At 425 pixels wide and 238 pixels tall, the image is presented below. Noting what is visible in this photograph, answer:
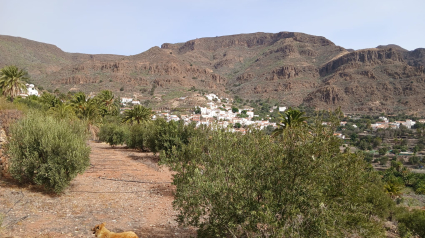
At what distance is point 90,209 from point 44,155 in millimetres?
2696

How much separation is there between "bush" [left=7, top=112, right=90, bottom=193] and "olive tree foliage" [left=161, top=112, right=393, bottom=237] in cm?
580

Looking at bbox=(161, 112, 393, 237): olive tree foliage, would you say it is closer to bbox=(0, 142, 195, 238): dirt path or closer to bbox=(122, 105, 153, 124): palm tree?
bbox=(0, 142, 195, 238): dirt path

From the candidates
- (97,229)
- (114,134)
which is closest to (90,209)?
(97,229)

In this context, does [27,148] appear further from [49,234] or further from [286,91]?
[286,91]

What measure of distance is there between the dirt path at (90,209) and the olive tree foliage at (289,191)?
11.9ft

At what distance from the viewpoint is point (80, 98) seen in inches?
1247

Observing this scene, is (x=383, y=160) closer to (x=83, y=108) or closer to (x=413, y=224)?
(x=413, y=224)

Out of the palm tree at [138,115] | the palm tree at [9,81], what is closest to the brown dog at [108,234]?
the palm tree at [138,115]

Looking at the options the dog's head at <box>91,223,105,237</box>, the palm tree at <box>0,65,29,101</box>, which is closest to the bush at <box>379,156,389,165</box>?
the dog's head at <box>91,223,105,237</box>

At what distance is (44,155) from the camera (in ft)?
31.6

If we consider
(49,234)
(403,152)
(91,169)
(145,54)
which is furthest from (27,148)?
(145,54)

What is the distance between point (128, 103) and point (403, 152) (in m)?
81.4

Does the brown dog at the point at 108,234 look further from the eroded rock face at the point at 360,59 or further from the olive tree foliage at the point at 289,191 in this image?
the eroded rock face at the point at 360,59

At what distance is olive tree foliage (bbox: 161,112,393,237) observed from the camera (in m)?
4.58
